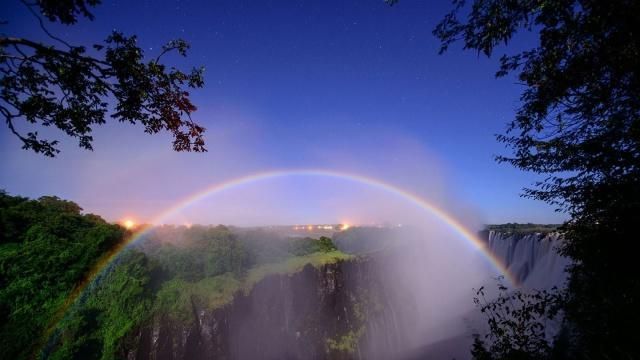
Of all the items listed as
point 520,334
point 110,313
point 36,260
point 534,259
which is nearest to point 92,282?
point 110,313

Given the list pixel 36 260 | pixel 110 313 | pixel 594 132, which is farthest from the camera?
pixel 110 313

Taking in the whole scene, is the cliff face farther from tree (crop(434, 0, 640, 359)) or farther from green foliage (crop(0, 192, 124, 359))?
tree (crop(434, 0, 640, 359))

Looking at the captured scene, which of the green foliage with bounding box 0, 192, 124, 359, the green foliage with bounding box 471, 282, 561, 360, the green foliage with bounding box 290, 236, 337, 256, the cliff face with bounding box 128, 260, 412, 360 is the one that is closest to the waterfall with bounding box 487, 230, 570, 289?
the cliff face with bounding box 128, 260, 412, 360

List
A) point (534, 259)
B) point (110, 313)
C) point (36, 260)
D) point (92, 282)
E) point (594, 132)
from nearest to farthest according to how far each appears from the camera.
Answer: point (594, 132)
point (36, 260)
point (110, 313)
point (92, 282)
point (534, 259)

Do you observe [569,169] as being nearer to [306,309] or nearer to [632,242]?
[632,242]

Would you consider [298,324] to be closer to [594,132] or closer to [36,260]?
[36,260]

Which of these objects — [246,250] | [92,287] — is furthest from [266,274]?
[92,287]

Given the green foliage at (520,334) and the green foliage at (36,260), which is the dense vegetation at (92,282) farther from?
the green foliage at (520,334)
